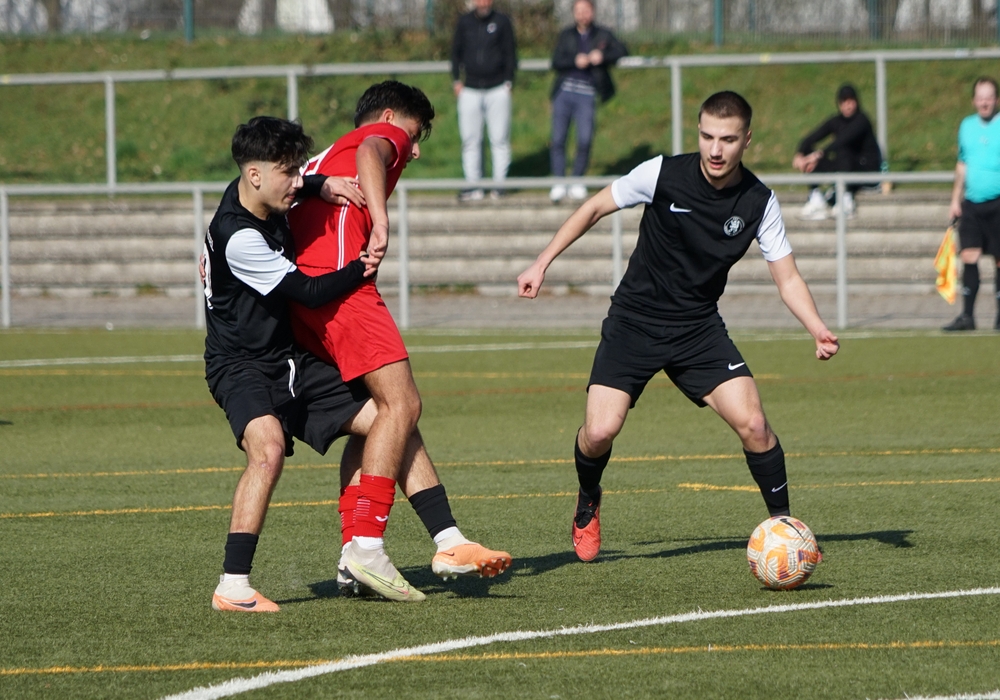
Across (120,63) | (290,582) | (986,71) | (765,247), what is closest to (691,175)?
(765,247)

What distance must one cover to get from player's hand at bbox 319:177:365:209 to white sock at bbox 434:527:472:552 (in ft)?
4.08

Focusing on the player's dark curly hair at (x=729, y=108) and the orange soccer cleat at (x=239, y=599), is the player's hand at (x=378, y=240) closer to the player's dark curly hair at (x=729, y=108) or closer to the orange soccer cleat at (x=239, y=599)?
the orange soccer cleat at (x=239, y=599)

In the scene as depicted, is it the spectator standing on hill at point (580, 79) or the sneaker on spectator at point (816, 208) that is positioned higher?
the spectator standing on hill at point (580, 79)

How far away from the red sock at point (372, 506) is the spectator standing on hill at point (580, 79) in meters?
13.6

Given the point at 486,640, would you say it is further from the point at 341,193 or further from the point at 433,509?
the point at 341,193

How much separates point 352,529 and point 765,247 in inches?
79.8

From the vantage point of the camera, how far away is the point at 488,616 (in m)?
5.30

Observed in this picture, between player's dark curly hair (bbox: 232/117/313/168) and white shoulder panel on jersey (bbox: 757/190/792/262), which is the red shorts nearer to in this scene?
player's dark curly hair (bbox: 232/117/313/168)

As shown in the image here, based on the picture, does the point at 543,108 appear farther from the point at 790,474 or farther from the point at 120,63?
the point at 790,474

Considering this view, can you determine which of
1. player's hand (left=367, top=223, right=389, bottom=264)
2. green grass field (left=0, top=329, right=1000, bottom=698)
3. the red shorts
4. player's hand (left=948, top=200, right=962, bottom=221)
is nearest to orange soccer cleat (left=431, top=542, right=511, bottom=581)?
green grass field (left=0, top=329, right=1000, bottom=698)

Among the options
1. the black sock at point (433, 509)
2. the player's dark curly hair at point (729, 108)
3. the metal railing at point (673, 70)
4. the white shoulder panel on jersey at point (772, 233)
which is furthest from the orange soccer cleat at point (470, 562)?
the metal railing at point (673, 70)

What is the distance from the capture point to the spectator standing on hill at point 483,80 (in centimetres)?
1886

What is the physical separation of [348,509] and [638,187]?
5.76ft

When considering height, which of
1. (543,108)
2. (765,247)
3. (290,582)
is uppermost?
(543,108)
